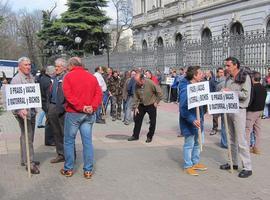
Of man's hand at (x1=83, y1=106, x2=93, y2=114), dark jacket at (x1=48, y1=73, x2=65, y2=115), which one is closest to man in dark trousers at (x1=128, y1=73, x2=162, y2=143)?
dark jacket at (x1=48, y1=73, x2=65, y2=115)

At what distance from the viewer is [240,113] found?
8023mm

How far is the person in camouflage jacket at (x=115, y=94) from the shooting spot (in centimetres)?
1681

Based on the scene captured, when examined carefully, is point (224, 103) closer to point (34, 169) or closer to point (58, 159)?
point (58, 159)

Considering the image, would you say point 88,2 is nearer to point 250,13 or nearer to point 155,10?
point 155,10

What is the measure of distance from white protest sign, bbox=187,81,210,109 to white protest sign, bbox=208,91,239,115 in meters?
0.24

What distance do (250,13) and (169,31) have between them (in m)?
13.8

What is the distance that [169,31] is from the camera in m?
44.4

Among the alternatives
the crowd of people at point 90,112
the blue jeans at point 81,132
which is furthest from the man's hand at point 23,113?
the blue jeans at point 81,132

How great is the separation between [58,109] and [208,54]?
14589 mm

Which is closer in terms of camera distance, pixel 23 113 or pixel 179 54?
pixel 23 113

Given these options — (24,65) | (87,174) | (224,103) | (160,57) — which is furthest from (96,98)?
(160,57)

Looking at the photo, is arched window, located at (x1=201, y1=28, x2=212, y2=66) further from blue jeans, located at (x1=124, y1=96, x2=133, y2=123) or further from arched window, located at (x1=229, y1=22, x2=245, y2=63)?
blue jeans, located at (x1=124, y1=96, x2=133, y2=123)

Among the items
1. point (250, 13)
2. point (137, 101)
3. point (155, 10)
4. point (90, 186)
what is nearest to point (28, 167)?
point (90, 186)

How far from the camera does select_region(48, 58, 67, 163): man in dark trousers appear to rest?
8790mm
